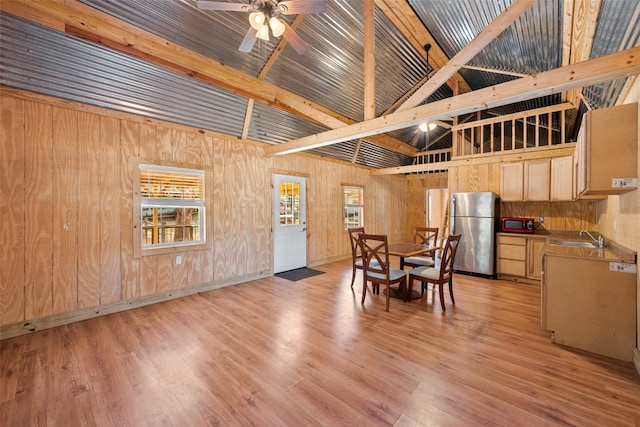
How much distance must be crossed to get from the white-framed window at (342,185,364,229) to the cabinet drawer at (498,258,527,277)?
344cm

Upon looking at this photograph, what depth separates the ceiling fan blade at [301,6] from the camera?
2.09m

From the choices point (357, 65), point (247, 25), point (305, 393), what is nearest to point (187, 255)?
point (305, 393)

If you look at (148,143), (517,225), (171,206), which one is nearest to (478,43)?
(517,225)

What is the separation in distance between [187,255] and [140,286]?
0.71 metres

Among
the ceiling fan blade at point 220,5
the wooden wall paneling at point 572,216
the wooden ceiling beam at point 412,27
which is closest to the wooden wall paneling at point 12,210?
the ceiling fan blade at point 220,5

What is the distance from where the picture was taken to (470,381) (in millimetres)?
1932

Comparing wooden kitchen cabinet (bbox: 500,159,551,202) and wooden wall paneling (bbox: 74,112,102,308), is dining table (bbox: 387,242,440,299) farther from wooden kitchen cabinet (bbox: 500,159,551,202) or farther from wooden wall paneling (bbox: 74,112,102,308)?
wooden wall paneling (bbox: 74,112,102,308)

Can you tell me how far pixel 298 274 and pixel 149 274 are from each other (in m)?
2.56

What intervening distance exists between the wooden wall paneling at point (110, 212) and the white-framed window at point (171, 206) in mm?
278

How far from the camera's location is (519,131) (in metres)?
7.88

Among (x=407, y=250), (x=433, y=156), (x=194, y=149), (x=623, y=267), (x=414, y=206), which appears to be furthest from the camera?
(x=414, y=206)

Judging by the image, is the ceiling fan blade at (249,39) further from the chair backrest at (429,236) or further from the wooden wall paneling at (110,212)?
the chair backrest at (429,236)

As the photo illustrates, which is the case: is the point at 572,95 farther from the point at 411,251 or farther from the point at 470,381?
the point at 470,381

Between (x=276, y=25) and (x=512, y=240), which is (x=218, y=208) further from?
(x=512, y=240)
